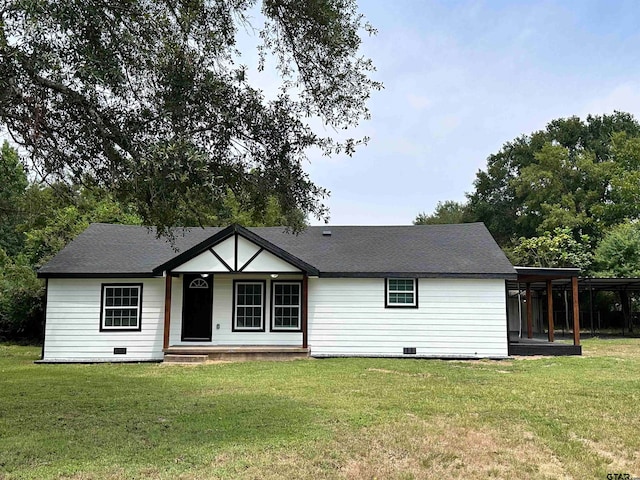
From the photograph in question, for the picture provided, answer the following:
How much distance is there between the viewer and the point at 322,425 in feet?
21.9

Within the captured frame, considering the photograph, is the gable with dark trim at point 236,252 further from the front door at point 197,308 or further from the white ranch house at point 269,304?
the front door at point 197,308

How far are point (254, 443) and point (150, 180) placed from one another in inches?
117

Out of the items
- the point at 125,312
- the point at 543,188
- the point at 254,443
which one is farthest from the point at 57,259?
the point at 543,188

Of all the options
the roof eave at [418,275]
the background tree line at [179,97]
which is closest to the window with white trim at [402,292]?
the roof eave at [418,275]

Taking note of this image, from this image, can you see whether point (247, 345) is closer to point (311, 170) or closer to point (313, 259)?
point (313, 259)

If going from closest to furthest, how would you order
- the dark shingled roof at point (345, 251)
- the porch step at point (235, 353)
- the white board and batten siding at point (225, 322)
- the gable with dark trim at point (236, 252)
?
the porch step at point (235, 353) < the gable with dark trim at point (236, 252) < the dark shingled roof at point (345, 251) < the white board and batten siding at point (225, 322)

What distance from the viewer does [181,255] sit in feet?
46.6

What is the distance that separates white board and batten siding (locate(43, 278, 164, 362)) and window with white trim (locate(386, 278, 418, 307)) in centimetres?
622

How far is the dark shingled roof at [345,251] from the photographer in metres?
14.9

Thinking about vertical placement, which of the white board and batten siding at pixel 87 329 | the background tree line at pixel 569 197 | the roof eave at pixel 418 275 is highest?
the background tree line at pixel 569 197

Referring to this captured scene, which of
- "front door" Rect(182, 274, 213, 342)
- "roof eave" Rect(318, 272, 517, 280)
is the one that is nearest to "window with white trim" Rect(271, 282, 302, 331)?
"roof eave" Rect(318, 272, 517, 280)

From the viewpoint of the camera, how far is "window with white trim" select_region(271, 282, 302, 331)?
1523 centimetres

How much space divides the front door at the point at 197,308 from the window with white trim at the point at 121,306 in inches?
48.0

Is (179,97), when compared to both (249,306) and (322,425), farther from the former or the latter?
(249,306)
